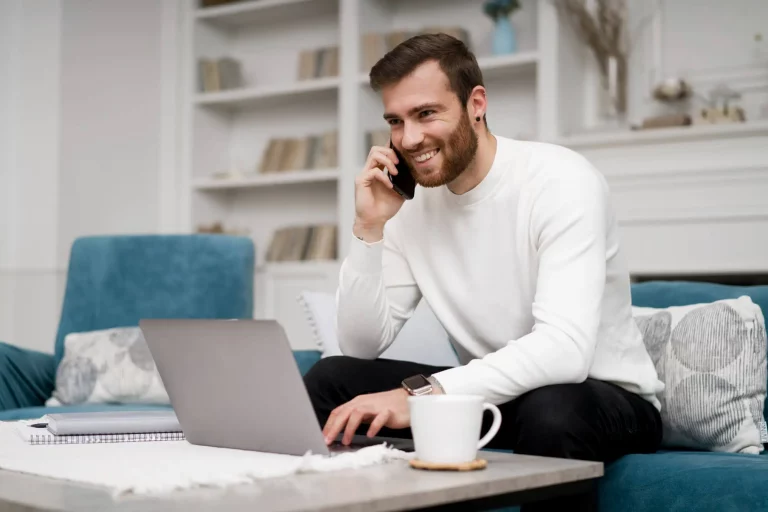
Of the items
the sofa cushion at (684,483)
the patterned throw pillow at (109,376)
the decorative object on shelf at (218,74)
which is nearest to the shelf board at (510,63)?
the decorative object on shelf at (218,74)

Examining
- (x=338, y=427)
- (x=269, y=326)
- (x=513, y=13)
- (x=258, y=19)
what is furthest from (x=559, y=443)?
(x=258, y=19)

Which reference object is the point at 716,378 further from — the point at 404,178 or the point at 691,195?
the point at 691,195

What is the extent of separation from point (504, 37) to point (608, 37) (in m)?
0.50

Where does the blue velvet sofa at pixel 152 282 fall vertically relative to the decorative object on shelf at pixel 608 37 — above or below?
below

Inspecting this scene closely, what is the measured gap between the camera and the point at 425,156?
1.85m

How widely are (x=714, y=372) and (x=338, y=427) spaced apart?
37.9 inches

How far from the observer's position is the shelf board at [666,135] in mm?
3658

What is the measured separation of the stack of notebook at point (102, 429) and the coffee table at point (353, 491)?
26 centimetres

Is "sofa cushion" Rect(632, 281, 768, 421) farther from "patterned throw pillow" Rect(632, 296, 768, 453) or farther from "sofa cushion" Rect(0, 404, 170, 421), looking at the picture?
"sofa cushion" Rect(0, 404, 170, 421)

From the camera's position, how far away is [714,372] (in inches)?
76.4

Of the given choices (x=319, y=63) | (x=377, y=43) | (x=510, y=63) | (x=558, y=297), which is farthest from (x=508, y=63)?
(x=558, y=297)

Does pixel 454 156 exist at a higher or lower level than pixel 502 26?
lower

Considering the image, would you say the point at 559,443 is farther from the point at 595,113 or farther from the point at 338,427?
the point at 595,113

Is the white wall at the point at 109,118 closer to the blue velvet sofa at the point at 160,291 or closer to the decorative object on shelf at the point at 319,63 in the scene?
the decorative object on shelf at the point at 319,63
